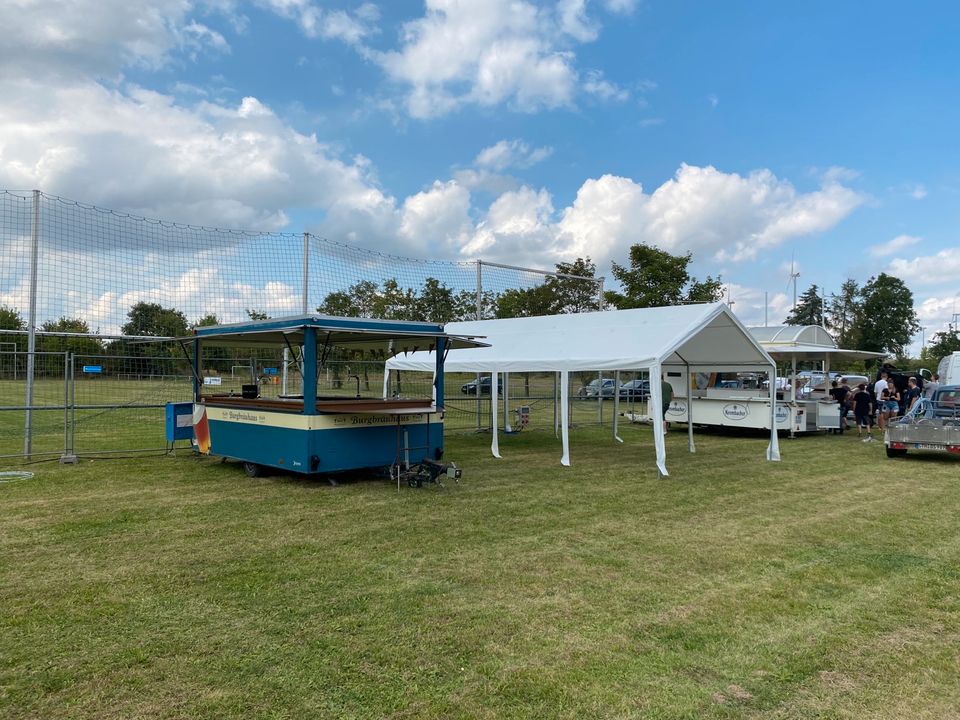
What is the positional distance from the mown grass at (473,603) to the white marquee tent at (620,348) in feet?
8.14

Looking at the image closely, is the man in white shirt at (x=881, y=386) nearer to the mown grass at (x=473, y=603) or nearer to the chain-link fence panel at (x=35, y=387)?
the mown grass at (x=473, y=603)

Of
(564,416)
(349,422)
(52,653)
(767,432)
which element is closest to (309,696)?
(52,653)

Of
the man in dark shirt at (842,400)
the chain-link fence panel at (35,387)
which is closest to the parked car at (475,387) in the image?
the man in dark shirt at (842,400)

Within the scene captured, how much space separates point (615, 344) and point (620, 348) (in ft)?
1.38

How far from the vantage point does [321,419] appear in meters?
9.23

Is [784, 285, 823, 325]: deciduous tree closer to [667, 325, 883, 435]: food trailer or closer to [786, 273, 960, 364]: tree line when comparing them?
[786, 273, 960, 364]: tree line

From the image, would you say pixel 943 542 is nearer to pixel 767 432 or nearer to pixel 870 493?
pixel 870 493

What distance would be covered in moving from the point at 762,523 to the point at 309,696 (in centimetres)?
558

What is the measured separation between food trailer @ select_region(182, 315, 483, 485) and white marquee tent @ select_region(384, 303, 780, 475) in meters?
1.69

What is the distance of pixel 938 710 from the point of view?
3.39 metres

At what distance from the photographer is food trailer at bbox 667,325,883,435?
17094 millimetres

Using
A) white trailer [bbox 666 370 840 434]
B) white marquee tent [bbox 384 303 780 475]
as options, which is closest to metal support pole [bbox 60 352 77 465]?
white marquee tent [bbox 384 303 780 475]

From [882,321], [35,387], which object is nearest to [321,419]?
[35,387]

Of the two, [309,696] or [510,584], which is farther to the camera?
[510,584]
